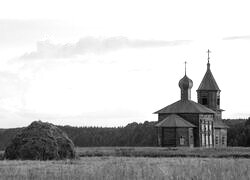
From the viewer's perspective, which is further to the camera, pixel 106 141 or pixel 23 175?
pixel 106 141

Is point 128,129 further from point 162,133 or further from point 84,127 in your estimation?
point 162,133

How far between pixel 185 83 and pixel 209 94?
221 inches

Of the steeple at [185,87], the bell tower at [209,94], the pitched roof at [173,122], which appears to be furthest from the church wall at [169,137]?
the bell tower at [209,94]

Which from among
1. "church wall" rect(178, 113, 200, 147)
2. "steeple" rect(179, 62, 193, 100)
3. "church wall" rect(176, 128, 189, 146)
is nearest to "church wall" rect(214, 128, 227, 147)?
"church wall" rect(178, 113, 200, 147)

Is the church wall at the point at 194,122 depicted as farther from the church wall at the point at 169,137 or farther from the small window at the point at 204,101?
the small window at the point at 204,101

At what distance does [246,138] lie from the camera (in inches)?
3408

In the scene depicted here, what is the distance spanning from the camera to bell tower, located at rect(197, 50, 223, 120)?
8538 cm

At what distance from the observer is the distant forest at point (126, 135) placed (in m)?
89.8

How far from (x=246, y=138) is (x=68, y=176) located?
72.3 metres

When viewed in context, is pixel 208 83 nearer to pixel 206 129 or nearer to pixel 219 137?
pixel 219 137

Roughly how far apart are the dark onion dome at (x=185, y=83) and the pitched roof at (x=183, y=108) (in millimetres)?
2563

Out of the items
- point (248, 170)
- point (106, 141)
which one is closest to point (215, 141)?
point (106, 141)

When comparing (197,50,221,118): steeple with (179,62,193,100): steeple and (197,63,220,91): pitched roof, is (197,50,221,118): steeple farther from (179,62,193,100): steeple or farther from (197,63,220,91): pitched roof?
(179,62,193,100): steeple

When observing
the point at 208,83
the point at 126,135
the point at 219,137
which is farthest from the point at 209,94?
the point at 126,135
